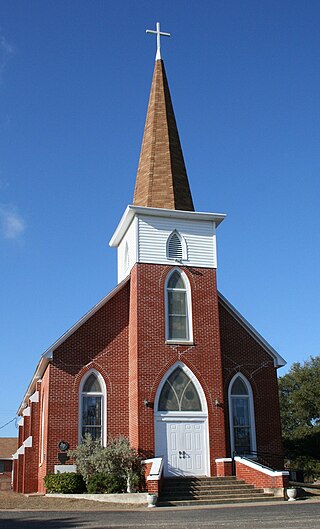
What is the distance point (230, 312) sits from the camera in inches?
1013

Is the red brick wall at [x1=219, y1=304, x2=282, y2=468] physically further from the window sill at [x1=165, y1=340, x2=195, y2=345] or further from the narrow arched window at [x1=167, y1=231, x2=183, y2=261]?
the narrow arched window at [x1=167, y1=231, x2=183, y2=261]

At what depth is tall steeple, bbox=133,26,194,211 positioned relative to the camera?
25.3 meters

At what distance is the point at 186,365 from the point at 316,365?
31168 millimetres

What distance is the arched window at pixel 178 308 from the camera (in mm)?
23641

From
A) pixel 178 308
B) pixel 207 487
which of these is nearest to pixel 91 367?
pixel 178 308

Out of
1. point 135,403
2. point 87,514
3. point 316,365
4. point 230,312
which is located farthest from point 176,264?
point 316,365

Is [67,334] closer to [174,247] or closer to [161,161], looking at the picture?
[174,247]

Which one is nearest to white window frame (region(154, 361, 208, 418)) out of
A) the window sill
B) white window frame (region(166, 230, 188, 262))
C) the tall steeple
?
the window sill

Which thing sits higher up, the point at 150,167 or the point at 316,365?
the point at 150,167

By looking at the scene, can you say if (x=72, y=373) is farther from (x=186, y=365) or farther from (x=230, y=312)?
(x=230, y=312)

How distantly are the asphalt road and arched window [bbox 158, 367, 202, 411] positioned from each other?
5.70 meters

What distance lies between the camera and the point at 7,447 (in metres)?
52.2

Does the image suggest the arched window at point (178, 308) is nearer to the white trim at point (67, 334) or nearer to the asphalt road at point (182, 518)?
the white trim at point (67, 334)

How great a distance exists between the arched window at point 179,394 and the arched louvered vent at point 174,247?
4.42 m
